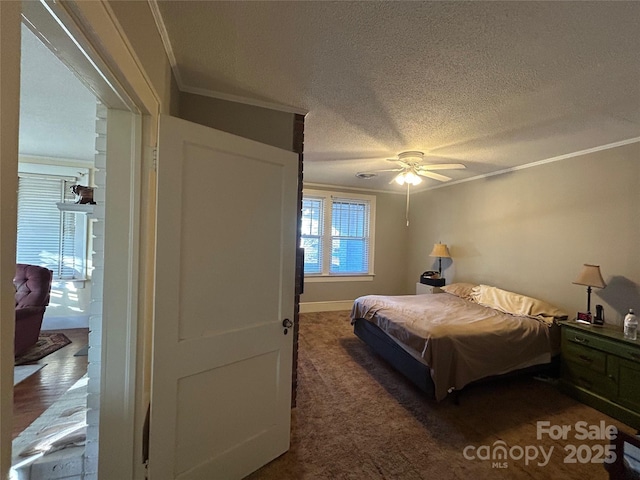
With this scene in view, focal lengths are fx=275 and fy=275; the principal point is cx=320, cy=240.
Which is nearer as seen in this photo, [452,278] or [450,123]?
[450,123]

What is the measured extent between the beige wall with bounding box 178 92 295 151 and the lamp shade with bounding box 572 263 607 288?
3075mm

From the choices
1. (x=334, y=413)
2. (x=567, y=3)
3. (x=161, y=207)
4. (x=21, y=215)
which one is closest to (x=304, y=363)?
(x=334, y=413)

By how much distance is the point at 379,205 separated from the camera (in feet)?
18.8

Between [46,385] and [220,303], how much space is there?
243cm

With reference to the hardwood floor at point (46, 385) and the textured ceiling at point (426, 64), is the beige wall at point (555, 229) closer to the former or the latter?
the textured ceiling at point (426, 64)

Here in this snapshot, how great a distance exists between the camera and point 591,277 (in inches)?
104

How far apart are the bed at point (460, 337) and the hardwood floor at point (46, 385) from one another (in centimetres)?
296

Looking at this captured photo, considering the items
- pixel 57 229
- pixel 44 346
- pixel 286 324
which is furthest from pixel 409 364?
pixel 57 229

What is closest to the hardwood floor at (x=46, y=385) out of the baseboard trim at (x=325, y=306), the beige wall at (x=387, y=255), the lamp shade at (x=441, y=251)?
the baseboard trim at (x=325, y=306)

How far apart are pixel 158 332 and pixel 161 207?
608 millimetres

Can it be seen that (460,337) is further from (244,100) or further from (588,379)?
(244,100)

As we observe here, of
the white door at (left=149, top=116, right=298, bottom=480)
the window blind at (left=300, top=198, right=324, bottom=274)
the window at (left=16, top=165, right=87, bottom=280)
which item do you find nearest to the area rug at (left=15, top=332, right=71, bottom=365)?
the window at (left=16, top=165, right=87, bottom=280)

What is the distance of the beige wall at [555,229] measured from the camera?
2723mm

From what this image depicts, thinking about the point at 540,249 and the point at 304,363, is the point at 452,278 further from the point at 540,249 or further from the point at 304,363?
the point at 304,363
